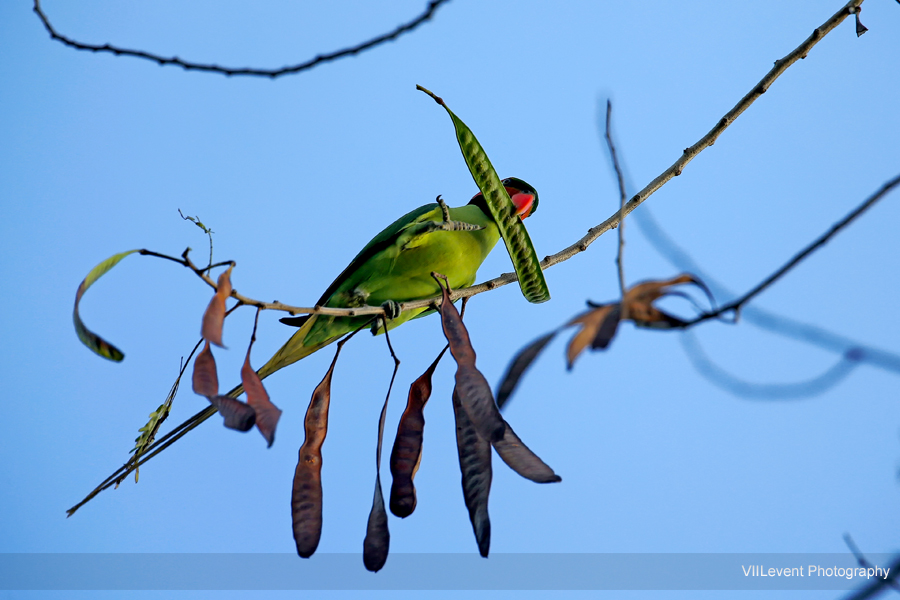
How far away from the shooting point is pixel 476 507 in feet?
3.91

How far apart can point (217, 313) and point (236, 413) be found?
0.50 ft

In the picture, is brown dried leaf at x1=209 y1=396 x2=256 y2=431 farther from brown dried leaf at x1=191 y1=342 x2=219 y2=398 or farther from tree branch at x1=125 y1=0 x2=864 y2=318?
tree branch at x1=125 y1=0 x2=864 y2=318

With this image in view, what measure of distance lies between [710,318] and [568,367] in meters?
0.14

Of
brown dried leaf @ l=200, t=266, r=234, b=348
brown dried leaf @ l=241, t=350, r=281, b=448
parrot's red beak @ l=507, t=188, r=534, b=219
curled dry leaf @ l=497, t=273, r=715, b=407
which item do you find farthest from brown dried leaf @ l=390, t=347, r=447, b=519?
parrot's red beak @ l=507, t=188, r=534, b=219

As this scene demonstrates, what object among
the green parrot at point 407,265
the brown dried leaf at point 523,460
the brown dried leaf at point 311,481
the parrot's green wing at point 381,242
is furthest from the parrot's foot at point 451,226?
the brown dried leaf at point 523,460

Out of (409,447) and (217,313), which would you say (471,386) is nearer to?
(409,447)

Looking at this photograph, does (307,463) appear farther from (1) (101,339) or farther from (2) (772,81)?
Answer: (2) (772,81)

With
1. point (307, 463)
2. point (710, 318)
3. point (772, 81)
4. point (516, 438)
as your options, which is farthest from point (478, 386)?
point (772, 81)

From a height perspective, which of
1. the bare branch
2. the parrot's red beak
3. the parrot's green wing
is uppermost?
the parrot's red beak

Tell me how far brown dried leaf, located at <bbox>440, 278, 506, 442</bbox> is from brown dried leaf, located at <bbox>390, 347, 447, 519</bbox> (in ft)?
0.60

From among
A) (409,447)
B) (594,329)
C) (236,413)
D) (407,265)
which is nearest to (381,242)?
(407,265)

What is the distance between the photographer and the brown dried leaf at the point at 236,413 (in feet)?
3.11

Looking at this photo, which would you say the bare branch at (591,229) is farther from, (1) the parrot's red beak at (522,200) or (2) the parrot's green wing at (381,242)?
(1) the parrot's red beak at (522,200)

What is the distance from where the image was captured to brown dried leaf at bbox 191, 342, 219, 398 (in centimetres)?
106
